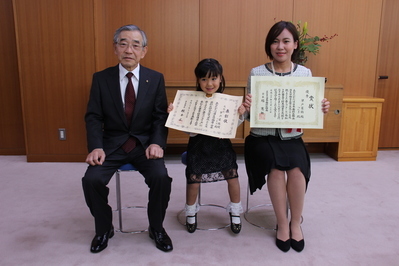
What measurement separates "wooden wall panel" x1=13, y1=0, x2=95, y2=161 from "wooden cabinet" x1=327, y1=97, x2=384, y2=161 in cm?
266

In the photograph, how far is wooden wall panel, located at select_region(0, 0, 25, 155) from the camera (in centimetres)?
364

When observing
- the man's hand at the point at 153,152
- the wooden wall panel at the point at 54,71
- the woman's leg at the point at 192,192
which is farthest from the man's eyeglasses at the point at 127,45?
the wooden wall panel at the point at 54,71

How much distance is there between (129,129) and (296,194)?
102cm

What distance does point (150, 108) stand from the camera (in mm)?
2004

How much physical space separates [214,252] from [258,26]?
2641 mm

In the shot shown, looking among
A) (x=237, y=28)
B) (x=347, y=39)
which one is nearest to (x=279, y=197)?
(x=237, y=28)

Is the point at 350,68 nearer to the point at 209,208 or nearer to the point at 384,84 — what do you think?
the point at 384,84

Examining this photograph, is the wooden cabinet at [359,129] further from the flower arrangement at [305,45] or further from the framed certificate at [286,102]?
the framed certificate at [286,102]

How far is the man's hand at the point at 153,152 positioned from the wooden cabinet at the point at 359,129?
2391 millimetres

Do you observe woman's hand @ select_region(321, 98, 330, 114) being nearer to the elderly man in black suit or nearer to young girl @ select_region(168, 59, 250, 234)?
young girl @ select_region(168, 59, 250, 234)

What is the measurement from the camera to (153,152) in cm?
188

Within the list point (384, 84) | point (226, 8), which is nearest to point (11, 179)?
point (226, 8)

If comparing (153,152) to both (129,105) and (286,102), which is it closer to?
(129,105)

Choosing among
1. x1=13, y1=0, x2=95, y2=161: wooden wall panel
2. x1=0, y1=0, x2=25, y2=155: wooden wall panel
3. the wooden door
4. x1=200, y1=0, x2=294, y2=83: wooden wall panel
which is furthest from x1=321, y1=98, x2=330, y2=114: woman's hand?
x1=0, y1=0, x2=25, y2=155: wooden wall panel
